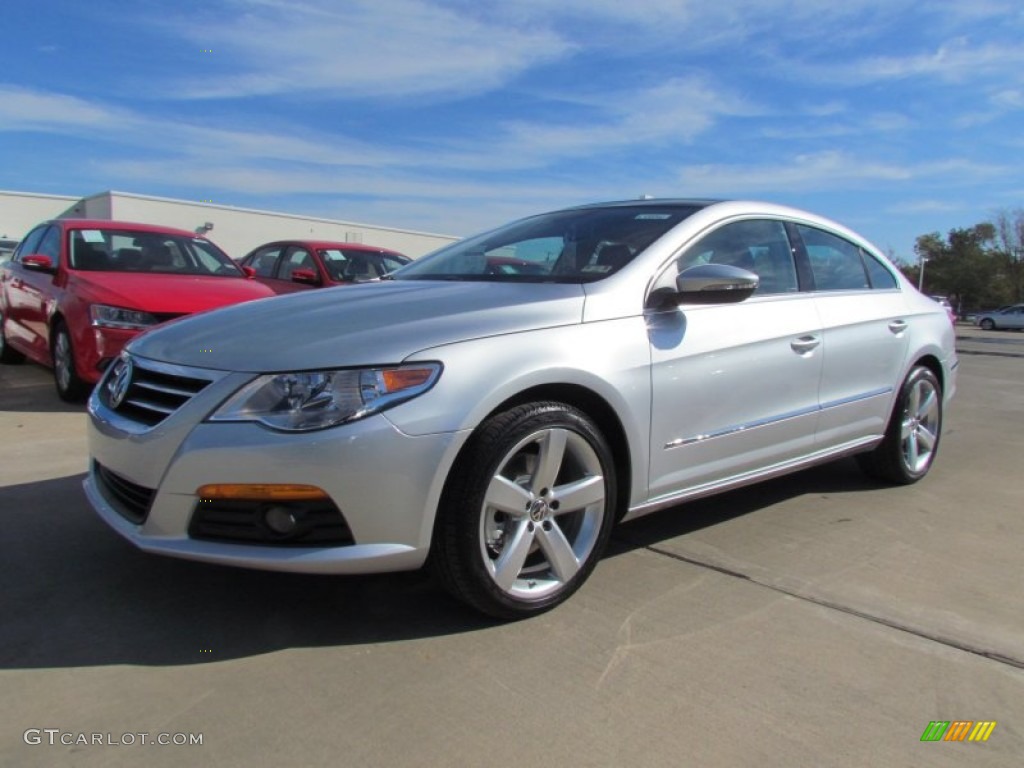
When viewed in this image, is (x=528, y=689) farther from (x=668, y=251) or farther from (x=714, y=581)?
(x=668, y=251)

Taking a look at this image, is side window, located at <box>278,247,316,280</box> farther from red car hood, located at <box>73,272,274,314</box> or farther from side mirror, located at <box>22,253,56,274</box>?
side mirror, located at <box>22,253,56,274</box>

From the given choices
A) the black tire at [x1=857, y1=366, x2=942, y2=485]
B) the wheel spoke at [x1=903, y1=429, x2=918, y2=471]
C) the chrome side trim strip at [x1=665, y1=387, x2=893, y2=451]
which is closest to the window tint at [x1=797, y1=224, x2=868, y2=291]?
the chrome side trim strip at [x1=665, y1=387, x2=893, y2=451]

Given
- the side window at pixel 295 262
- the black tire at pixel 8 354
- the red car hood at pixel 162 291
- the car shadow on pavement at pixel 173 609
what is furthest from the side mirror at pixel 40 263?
the car shadow on pavement at pixel 173 609

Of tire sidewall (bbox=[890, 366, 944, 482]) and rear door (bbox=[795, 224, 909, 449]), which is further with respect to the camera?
tire sidewall (bbox=[890, 366, 944, 482])

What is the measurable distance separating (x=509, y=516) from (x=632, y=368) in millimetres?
719

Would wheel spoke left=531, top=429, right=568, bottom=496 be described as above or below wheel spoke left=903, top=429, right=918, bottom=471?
above

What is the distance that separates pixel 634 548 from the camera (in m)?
3.43

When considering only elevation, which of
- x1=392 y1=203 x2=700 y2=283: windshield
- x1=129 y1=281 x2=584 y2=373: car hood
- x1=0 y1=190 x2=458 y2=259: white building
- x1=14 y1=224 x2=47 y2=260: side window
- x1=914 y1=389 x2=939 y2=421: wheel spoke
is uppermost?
x1=0 y1=190 x2=458 y2=259: white building

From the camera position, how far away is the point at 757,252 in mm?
3715

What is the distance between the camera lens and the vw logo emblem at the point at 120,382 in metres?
2.86

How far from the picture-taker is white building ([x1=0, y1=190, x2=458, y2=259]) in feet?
77.3

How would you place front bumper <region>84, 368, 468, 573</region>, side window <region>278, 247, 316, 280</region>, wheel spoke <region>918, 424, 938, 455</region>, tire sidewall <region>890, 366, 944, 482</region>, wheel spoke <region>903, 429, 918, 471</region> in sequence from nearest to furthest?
front bumper <region>84, 368, 468, 573</region>, tire sidewall <region>890, 366, 944, 482</region>, wheel spoke <region>903, 429, 918, 471</region>, wheel spoke <region>918, 424, 938, 455</region>, side window <region>278, 247, 316, 280</region>

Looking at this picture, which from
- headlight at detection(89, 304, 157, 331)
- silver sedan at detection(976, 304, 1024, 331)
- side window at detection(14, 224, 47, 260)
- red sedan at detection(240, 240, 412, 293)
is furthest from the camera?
silver sedan at detection(976, 304, 1024, 331)

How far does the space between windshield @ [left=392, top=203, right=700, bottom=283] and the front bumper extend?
43.7 inches
